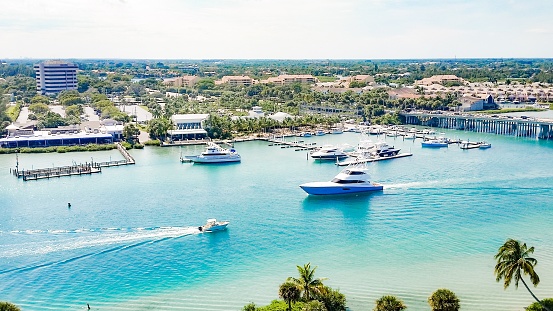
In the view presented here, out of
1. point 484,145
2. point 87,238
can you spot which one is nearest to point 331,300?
point 87,238

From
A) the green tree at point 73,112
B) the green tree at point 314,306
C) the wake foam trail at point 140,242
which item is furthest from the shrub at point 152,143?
the green tree at point 314,306

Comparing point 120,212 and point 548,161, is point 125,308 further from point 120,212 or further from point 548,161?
point 548,161

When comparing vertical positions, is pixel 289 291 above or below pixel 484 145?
below

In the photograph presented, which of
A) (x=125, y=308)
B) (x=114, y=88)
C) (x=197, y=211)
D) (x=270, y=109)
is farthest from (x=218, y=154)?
(x=114, y=88)

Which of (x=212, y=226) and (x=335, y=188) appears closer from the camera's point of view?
(x=212, y=226)

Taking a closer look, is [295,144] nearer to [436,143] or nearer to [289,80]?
[436,143]
